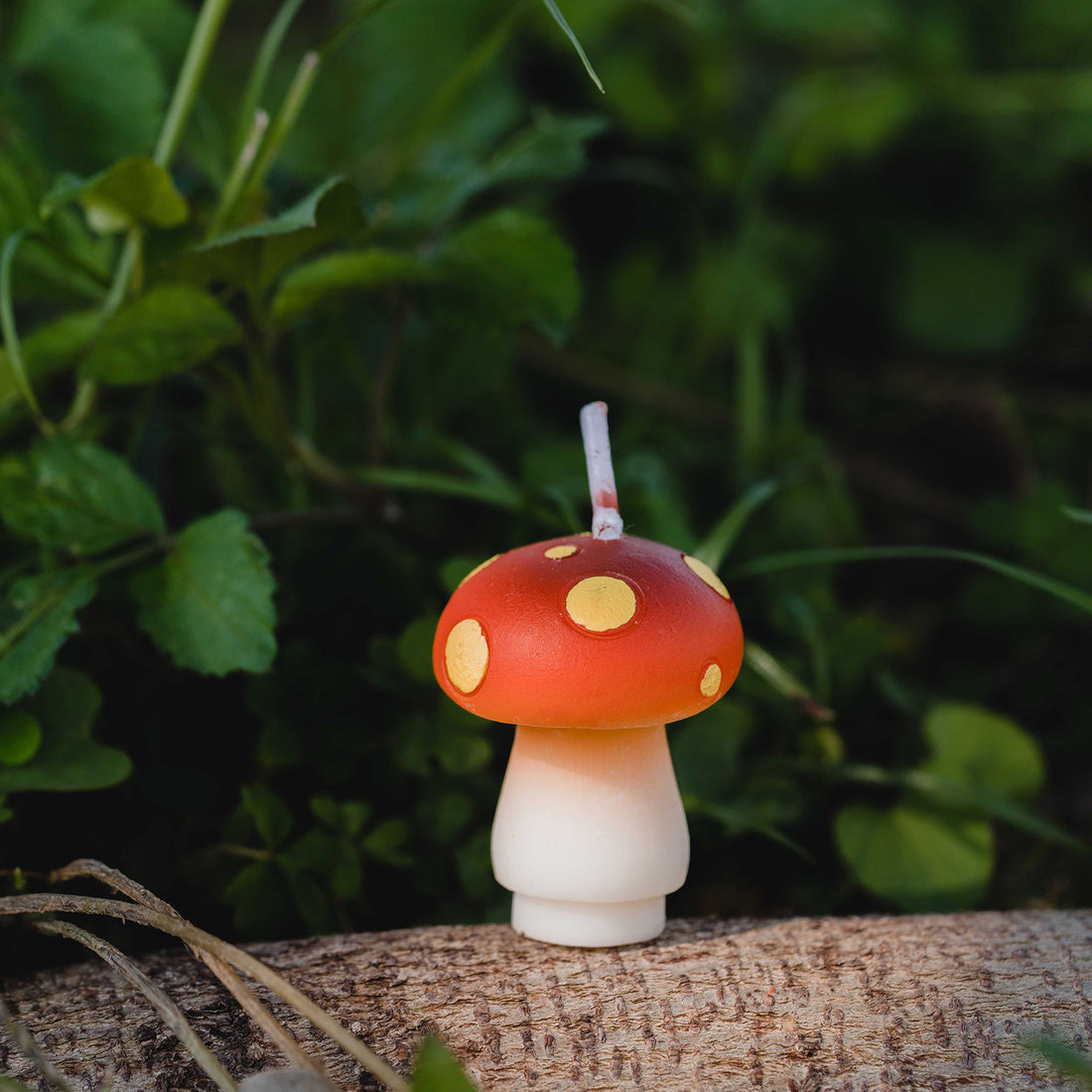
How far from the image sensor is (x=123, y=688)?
1217 millimetres

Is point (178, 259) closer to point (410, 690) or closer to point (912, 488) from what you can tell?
point (410, 690)

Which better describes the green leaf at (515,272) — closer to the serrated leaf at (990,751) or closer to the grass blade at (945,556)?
the grass blade at (945,556)

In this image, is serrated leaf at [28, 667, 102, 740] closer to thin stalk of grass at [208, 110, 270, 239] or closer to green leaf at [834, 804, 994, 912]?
thin stalk of grass at [208, 110, 270, 239]

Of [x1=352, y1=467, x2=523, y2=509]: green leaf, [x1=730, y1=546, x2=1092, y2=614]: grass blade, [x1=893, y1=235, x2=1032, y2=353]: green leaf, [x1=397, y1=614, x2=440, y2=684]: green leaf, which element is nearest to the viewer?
[x1=730, y1=546, x2=1092, y2=614]: grass blade

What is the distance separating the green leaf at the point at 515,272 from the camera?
122 centimetres

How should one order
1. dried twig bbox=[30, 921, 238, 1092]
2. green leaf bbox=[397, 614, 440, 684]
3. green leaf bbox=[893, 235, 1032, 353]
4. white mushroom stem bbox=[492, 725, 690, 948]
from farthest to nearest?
green leaf bbox=[893, 235, 1032, 353] < green leaf bbox=[397, 614, 440, 684] < white mushroom stem bbox=[492, 725, 690, 948] < dried twig bbox=[30, 921, 238, 1092]

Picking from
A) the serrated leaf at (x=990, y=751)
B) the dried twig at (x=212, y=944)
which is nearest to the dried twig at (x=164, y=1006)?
the dried twig at (x=212, y=944)

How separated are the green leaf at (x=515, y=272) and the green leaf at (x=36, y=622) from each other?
1.74 feet

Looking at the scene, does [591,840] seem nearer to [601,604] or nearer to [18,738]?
[601,604]

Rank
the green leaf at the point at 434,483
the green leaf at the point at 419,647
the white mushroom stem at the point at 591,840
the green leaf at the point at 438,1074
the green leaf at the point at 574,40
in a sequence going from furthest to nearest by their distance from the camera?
the green leaf at the point at 434,483, the green leaf at the point at 419,647, the white mushroom stem at the point at 591,840, the green leaf at the point at 574,40, the green leaf at the point at 438,1074

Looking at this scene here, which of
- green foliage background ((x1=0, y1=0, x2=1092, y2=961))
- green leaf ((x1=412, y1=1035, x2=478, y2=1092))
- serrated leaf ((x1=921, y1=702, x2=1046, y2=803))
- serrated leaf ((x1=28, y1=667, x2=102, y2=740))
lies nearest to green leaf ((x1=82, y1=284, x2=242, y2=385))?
green foliage background ((x1=0, y1=0, x2=1092, y2=961))

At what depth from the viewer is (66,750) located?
1.00m

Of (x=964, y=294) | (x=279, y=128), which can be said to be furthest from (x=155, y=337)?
(x=964, y=294)

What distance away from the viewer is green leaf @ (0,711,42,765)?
958 mm
